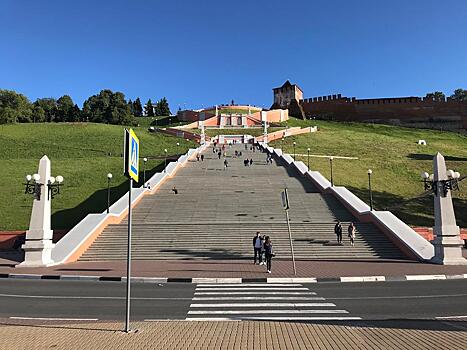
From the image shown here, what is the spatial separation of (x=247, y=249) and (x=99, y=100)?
97.2m

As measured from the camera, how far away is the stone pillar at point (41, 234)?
17.8 metres

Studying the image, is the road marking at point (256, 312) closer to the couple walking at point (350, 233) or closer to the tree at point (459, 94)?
the couple walking at point (350, 233)

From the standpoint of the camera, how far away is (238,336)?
670 centimetres

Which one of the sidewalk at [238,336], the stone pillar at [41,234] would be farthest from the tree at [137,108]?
the sidewalk at [238,336]

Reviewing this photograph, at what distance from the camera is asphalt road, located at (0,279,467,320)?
9.14 m

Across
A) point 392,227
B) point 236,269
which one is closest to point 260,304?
point 236,269

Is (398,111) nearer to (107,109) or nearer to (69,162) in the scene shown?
(107,109)

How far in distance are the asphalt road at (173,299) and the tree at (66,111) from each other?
10600 centimetres

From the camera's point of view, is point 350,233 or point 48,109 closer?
point 350,233

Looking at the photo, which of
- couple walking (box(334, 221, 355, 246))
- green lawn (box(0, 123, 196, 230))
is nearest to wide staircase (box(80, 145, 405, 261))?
couple walking (box(334, 221, 355, 246))

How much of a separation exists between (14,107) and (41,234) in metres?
86.3

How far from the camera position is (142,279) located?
→ 1409 centimetres

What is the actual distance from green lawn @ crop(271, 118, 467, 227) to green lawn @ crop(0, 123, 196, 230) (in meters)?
18.5

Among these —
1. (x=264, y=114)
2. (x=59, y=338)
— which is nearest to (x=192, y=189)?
(x=59, y=338)
